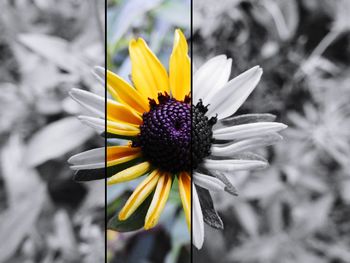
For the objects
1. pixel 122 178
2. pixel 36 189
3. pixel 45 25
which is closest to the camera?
pixel 122 178

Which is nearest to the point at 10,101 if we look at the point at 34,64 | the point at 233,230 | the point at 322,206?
the point at 34,64

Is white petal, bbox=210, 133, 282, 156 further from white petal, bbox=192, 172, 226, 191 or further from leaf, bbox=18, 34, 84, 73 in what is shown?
leaf, bbox=18, 34, 84, 73

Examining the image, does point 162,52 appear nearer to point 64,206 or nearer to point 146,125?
point 146,125

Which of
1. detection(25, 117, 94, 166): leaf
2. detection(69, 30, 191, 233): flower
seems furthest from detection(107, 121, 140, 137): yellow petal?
detection(25, 117, 94, 166): leaf

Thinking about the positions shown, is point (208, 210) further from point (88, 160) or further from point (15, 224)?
point (15, 224)

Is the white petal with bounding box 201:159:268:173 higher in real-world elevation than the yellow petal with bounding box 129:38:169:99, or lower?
lower

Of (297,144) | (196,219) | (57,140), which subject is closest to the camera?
(196,219)

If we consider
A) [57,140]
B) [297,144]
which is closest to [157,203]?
[57,140]

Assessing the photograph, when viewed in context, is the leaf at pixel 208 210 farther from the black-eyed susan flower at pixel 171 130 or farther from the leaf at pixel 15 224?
the leaf at pixel 15 224
